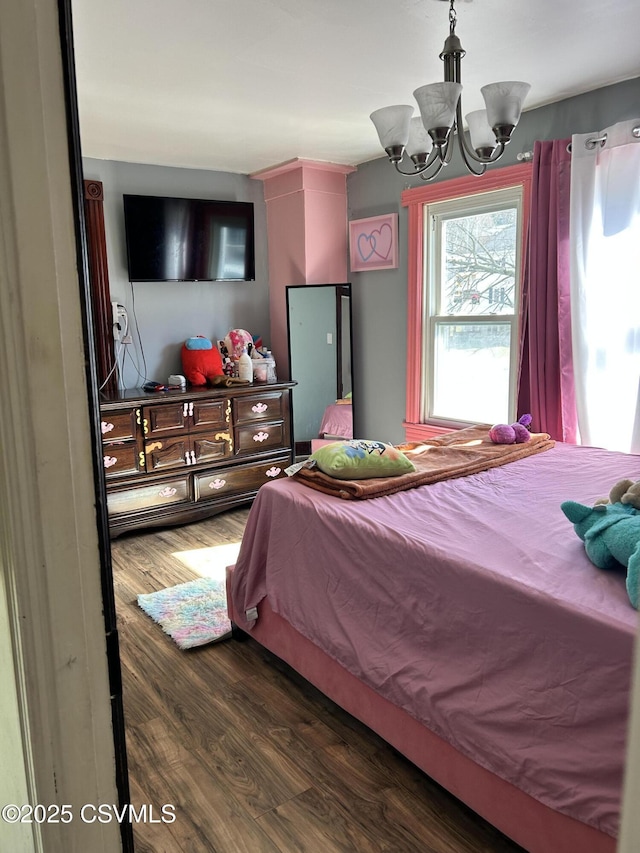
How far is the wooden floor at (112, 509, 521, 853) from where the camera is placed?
171cm

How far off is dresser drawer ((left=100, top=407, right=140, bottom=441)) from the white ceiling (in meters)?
1.60

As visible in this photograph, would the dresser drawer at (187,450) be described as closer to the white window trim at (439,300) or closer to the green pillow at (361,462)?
the white window trim at (439,300)

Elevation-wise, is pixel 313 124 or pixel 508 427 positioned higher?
pixel 313 124

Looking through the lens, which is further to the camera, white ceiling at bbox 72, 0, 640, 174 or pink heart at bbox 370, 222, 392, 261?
pink heart at bbox 370, 222, 392, 261

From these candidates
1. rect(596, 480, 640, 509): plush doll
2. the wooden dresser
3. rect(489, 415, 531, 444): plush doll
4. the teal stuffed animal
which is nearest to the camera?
the teal stuffed animal

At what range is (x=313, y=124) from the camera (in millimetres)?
3551

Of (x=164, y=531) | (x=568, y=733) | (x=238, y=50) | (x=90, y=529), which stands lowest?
(x=164, y=531)

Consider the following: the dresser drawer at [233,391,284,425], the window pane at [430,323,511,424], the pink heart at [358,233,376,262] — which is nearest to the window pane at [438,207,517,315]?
the window pane at [430,323,511,424]

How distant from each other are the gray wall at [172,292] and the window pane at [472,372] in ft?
4.94

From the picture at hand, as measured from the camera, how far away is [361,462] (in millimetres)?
2484

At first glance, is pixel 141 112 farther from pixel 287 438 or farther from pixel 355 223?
pixel 287 438

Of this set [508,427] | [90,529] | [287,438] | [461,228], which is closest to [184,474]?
[287,438]

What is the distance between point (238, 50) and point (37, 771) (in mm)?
2577

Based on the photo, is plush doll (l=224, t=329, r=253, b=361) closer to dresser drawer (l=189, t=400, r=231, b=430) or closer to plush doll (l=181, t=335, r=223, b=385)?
plush doll (l=181, t=335, r=223, b=385)
